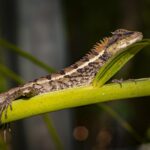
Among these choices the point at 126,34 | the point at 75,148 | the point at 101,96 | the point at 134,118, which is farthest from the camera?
the point at 134,118

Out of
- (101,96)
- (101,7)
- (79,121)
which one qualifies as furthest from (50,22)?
(101,96)

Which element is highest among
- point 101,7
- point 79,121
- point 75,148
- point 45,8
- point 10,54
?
point 101,7

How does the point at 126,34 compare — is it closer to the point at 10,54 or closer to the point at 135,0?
the point at 10,54

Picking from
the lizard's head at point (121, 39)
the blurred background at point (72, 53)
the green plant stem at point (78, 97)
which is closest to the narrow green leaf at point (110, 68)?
Answer: the green plant stem at point (78, 97)

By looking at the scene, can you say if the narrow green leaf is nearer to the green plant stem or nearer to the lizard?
the green plant stem

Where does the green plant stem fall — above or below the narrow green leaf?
below

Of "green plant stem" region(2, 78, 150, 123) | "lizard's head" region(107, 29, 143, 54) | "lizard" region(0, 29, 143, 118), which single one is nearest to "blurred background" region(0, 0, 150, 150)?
"lizard" region(0, 29, 143, 118)

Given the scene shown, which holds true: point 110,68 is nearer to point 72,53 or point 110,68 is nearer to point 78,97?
point 78,97

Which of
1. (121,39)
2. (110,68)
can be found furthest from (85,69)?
(110,68)
